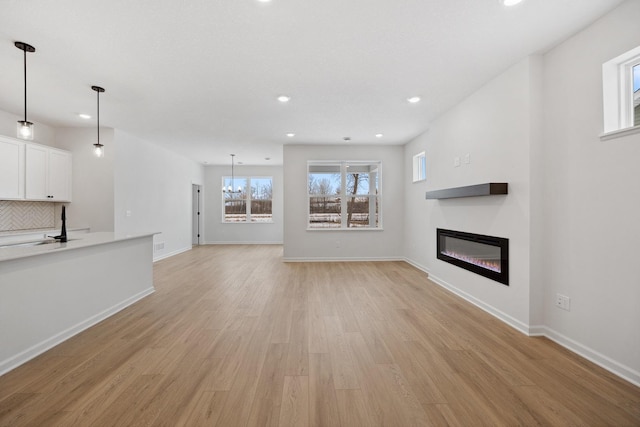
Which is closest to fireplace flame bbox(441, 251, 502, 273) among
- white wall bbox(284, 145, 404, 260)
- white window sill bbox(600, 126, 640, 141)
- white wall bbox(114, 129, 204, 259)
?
white window sill bbox(600, 126, 640, 141)

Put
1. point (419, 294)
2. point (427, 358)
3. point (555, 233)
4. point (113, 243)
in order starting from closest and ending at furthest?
1. point (427, 358)
2. point (555, 233)
3. point (113, 243)
4. point (419, 294)

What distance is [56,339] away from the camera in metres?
2.49

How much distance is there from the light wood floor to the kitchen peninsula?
0.13 metres

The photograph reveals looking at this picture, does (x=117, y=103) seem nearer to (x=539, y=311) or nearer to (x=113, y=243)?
(x=113, y=243)

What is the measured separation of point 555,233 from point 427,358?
168cm

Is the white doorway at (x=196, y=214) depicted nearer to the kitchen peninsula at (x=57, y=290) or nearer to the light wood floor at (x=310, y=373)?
the kitchen peninsula at (x=57, y=290)

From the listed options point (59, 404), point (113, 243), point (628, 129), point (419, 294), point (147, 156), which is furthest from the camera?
point (147, 156)

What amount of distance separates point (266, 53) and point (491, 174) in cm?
279

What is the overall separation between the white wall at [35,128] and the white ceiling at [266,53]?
0.50 ft

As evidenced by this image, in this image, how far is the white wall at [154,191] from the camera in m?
5.42

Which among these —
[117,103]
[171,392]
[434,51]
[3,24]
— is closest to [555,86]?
[434,51]

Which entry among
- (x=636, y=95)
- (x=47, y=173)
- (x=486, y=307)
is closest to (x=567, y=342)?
(x=486, y=307)

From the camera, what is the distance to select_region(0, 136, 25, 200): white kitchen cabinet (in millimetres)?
4043

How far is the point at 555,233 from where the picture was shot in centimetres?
257
